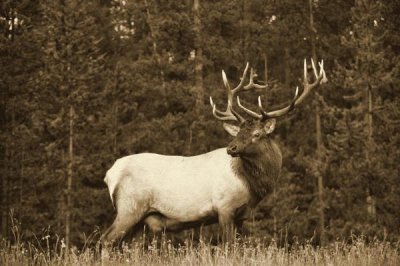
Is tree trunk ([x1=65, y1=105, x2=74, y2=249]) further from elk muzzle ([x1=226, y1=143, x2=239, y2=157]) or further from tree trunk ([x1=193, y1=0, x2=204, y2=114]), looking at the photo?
elk muzzle ([x1=226, y1=143, x2=239, y2=157])

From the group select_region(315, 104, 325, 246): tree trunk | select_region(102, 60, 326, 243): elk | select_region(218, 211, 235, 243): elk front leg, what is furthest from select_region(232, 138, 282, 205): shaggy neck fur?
select_region(315, 104, 325, 246): tree trunk

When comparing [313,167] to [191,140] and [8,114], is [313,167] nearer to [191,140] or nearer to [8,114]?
[191,140]

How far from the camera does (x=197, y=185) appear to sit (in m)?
11.1

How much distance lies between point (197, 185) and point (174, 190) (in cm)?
35

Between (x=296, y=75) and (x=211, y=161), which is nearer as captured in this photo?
(x=211, y=161)

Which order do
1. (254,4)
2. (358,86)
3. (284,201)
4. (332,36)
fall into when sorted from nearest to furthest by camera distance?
(358,86) → (284,201) → (332,36) → (254,4)

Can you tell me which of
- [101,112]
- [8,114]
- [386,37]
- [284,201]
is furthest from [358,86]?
[8,114]

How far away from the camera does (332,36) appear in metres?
24.0

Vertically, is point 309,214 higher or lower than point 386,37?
lower

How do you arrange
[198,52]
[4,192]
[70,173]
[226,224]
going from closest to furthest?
[226,224] < [70,173] < [4,192] < [198,52]

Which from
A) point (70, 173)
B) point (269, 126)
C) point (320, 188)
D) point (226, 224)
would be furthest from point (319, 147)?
point (226, 224)

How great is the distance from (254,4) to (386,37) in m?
6.79

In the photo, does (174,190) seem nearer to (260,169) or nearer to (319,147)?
(260,169)

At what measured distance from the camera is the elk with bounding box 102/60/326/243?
431 inches
